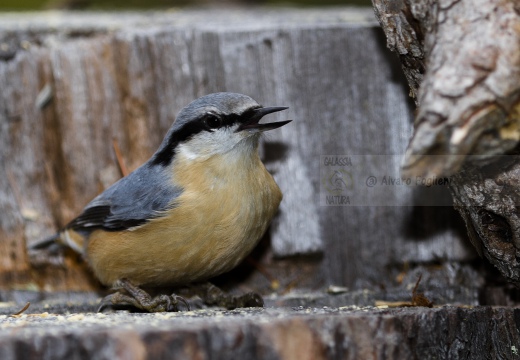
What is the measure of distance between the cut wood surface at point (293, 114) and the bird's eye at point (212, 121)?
61 cm

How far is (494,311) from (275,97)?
173 centimetres

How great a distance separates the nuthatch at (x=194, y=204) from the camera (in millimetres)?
3646

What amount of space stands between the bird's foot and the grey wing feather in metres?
0.32

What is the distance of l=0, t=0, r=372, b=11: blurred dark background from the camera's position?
6.20 metres

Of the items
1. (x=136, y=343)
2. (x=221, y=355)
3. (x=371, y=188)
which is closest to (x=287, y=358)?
(x=221, y=355)

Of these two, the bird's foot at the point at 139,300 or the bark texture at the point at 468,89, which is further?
the bird's foot at the point at 139,300

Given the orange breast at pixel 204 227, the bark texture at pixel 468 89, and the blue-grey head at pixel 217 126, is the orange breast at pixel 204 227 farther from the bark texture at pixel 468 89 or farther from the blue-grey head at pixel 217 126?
the bark texture at pixel 468 89

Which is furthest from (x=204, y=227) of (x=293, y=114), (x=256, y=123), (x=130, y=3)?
(x=130, y=3)

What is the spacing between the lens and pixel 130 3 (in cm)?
705

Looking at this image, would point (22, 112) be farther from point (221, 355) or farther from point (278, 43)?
point (221, 355)

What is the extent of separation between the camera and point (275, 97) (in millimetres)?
4266

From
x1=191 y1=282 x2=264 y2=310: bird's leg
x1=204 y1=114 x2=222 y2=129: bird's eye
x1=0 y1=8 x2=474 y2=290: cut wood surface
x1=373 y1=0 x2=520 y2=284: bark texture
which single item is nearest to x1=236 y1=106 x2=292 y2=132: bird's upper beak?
x1=204 y1=114 x2=222 y2=129: bird's eye

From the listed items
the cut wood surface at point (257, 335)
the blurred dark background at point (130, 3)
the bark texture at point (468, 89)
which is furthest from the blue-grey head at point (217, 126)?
the blurred dark background at point (130, 3)

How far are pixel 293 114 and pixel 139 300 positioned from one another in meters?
1.34
